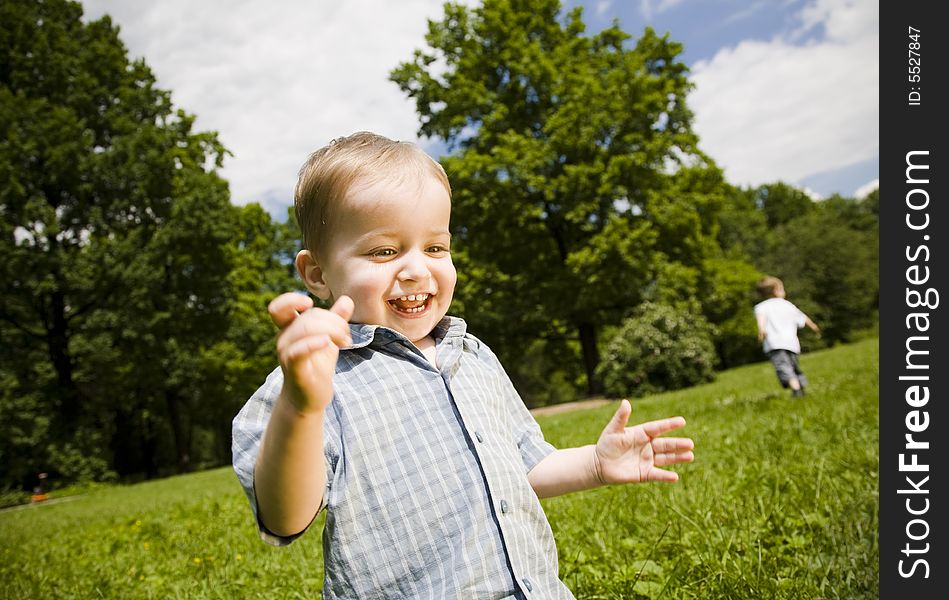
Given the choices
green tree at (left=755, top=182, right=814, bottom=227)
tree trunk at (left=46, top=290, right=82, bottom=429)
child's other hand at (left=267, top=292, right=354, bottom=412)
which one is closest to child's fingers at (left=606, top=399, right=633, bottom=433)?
child's other hand at (left=267, top=292, right=354, bottom=412)

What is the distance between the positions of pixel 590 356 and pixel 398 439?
74.3 ft

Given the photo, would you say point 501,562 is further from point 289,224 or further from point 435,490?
point 289,224

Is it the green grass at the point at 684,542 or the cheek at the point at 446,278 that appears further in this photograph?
the green grass at the point at 684,542

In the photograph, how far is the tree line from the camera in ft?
66.9

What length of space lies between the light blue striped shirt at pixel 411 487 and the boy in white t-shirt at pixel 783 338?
7726 millimetres

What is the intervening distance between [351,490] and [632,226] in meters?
Result: 21.1

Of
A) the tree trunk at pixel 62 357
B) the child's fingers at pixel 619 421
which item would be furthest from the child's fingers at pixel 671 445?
the tree trunk at pixel 62 357

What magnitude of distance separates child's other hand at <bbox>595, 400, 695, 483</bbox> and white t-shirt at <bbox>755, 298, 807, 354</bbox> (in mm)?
7532

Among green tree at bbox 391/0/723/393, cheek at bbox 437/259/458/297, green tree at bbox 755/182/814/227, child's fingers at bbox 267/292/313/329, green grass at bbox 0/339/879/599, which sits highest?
green tree at bbox 755/182/814/227

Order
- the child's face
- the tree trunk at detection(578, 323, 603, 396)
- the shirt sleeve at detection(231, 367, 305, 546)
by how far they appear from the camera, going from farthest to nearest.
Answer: the tree trunk at detection(578, 323, 603, 396), the child's face, the shirt sleeve at detection(231, 367, 305, 546)

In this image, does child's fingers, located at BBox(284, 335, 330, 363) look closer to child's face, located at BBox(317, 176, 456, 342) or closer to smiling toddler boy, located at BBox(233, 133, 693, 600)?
smiling toddler boy, located at BBox(233, 133, 693, 600)

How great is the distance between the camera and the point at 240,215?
2550 cm

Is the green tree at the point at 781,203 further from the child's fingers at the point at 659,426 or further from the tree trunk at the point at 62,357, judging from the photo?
the child's fingers at the point at 659,426

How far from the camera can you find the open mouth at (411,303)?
165cm
